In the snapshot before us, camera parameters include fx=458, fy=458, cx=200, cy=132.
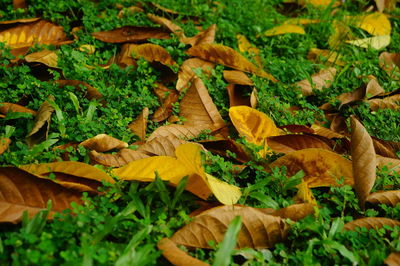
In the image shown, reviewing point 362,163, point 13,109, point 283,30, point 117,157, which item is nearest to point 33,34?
point 13,109

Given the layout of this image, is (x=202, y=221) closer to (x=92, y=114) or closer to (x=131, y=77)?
(x=92, y=114)

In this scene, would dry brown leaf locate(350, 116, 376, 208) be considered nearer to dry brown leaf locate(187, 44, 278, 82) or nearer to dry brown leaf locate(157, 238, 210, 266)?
dry brown leaf locate(157, 238, 210, 266)

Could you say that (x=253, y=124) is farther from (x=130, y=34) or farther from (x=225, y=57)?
(x=130, y=34)

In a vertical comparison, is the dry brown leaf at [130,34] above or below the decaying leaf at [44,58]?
above

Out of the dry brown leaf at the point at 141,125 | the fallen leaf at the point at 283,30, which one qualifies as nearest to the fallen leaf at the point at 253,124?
the dry brown leaf at the point at 141,125

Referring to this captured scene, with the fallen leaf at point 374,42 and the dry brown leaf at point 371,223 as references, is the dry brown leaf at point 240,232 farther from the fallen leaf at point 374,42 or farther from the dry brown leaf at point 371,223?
the fallen leaf at point 374,42

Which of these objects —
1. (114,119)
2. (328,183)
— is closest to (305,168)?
(328,183)
